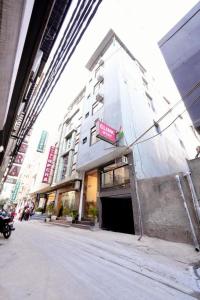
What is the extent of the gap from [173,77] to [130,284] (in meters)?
10.6

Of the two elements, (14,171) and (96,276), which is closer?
(96,276)

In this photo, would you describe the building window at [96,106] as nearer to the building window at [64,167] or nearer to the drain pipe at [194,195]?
the building window at [64,167]

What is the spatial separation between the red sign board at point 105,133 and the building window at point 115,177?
2516 mm

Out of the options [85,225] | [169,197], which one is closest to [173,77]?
[169,197]

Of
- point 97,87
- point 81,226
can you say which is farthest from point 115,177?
point 97,87

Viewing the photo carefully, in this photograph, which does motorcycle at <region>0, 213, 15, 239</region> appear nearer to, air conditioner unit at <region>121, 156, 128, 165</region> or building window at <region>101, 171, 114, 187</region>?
building window at <region>101, 171, 114, 187</region>

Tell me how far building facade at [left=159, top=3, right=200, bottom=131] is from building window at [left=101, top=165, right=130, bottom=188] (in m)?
5.57

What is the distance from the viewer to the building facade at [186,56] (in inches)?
Answer: 326

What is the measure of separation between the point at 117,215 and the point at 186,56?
12.0 metres

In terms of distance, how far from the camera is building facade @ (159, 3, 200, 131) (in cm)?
829

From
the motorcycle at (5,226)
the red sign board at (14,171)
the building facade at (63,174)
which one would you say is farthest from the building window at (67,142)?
the motorcycle at (5,226)

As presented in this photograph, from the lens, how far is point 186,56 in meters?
9.16

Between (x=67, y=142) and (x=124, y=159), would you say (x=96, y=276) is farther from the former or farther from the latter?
(x=67, y=142)

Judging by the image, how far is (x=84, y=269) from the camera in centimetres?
369
